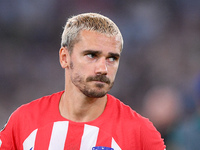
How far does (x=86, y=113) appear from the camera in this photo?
233cm

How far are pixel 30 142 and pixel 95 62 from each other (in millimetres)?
768

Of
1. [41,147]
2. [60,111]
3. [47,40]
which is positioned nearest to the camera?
[41,147]

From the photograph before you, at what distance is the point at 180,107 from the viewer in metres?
5.31

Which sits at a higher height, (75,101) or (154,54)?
(154,54)

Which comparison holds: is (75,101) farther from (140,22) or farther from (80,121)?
(140,22)

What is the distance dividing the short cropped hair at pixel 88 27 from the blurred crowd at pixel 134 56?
3224mm

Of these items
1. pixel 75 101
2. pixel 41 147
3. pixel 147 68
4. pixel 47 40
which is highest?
pixel 47 40

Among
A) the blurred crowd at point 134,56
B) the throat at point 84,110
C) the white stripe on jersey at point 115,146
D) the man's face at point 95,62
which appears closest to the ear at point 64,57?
the man's face at point 95,62

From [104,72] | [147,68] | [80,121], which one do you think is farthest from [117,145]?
[147,68]

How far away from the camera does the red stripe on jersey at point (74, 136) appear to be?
7.25 feet

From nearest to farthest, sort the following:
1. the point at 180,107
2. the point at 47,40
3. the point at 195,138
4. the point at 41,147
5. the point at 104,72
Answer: the point at 104,72 < the point at 41,147 < the point at 195,138 < the point at 180,107 < the point at 47,40

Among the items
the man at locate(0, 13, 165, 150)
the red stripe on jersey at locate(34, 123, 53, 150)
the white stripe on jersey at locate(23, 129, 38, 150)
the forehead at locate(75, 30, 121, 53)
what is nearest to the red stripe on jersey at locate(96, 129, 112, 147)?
the man at locate(0, 13, 165, 150)

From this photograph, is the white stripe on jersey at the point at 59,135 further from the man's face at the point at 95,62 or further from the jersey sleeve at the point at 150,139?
the jersey sleeve at the point at 150,139

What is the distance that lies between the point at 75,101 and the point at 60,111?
17 centimetres
